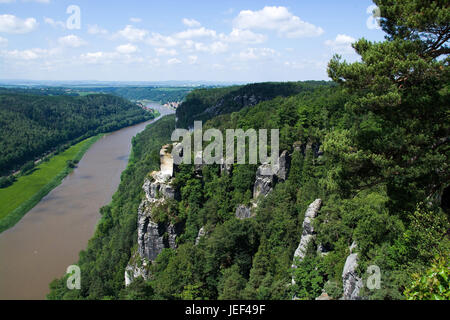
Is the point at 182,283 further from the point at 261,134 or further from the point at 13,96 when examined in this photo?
the point at 13,96

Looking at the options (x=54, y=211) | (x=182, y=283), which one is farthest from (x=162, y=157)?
(x=54, y=211)

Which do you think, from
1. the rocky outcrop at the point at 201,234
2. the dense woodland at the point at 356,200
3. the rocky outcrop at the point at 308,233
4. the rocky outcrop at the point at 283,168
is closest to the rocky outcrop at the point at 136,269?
the dense woodland at the point at 356,200

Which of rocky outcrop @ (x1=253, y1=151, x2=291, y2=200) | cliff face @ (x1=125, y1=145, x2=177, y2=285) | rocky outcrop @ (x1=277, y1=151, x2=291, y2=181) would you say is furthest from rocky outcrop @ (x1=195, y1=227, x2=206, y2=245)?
rocky outcrop @ (x1=277, y1=151, x2=291, y2=181)

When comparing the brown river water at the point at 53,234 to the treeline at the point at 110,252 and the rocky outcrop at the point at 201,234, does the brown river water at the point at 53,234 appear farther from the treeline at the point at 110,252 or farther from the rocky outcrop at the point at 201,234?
the rocky outcrop at the point at 201,234

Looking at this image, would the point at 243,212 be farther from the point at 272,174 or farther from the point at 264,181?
the point at 272,174
